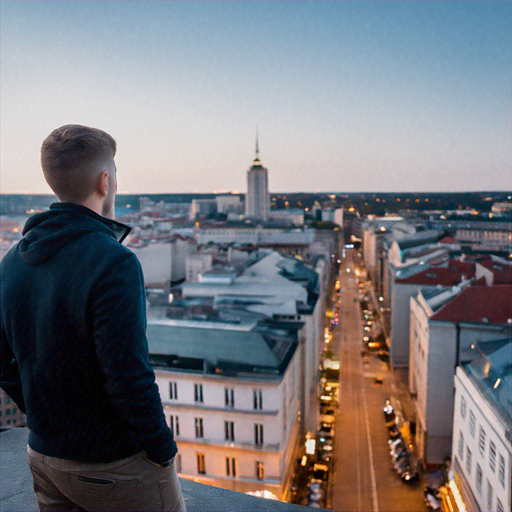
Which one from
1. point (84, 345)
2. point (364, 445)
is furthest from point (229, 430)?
point (84, 345)

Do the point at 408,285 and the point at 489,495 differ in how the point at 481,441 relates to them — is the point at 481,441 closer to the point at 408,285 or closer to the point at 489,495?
the point at 489,495

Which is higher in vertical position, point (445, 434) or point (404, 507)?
point (445, 434)

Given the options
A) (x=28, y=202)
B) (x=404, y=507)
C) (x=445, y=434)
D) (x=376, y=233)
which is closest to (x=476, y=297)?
(x=445, y=434)

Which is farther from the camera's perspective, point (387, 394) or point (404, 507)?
point (387, 394)

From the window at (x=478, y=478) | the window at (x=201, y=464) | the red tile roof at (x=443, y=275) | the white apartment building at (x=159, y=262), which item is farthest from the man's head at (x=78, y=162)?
the white apartment building at (x=159, y=262)

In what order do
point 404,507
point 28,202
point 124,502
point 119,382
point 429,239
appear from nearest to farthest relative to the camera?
point 119,382
point 124,502
point 404,507
point 28,202
point 429,239

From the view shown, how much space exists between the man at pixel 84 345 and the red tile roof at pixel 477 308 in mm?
17577

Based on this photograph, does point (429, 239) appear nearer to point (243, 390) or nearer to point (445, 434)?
point (445, 434)

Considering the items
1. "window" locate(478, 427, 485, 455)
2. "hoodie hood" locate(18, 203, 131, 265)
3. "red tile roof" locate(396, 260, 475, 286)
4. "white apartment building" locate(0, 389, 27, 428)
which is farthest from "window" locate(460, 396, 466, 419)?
"white apartment building" locate(0, 389, 27, 428)

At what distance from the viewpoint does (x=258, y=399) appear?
46.5 ft

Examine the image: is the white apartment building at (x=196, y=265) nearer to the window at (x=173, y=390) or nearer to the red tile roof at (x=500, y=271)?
the red tile roof at (x=500, y=271)

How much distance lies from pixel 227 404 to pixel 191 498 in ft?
38.5

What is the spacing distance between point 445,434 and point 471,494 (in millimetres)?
6173

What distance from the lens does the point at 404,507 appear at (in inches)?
635
